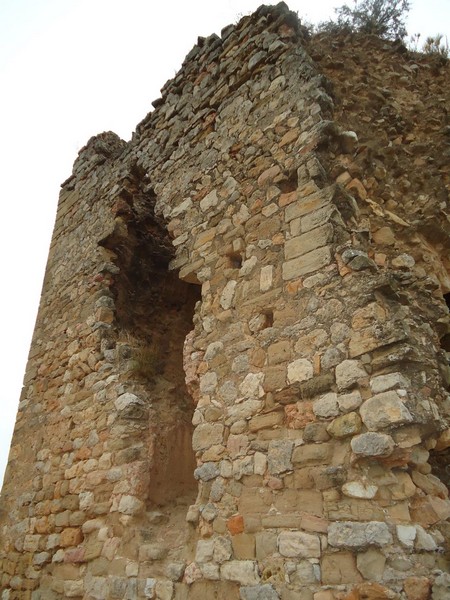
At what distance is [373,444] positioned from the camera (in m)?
2.55

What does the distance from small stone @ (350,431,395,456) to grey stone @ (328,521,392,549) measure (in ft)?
1.11

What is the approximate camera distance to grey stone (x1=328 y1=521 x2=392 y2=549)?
2.37 metres

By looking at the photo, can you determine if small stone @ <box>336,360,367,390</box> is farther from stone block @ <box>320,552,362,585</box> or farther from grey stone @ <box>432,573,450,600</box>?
grey stone @ <box>432,573,450,600</box>

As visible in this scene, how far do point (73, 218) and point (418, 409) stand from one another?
5.49m

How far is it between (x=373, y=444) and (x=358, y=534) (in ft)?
1.48

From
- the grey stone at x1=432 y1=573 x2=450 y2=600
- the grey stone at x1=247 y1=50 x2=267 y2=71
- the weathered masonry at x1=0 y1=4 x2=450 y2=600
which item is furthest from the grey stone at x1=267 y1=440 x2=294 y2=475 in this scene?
the grey stone at x1=247 y1=50 x2=267 y2=71

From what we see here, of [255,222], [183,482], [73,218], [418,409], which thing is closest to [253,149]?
[255,222]

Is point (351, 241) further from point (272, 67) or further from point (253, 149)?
point (272, 67)

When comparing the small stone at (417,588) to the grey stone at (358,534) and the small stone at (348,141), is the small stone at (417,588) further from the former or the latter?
the small stone at (348,141)

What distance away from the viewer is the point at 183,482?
4.25 meters

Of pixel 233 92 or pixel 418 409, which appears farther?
pixel 233 92

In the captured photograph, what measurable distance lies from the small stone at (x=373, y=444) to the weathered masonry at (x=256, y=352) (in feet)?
0.05

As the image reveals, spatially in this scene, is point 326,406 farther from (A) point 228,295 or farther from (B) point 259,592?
(A) point 228,295

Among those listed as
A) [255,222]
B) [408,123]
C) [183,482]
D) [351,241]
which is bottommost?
[183,482]
